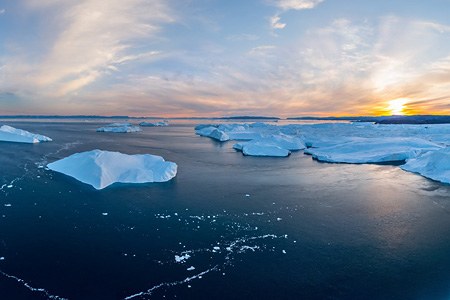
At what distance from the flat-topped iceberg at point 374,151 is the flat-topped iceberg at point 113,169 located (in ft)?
29.7

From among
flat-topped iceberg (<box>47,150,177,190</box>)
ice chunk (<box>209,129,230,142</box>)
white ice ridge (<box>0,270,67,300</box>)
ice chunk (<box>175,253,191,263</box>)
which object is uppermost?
ice chunk (<box>209,129,230,142</box>)

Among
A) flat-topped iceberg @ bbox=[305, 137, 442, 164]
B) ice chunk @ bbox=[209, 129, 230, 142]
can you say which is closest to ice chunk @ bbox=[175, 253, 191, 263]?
flat-topped iceberg @ bbox=[305, 137, 442, 164]

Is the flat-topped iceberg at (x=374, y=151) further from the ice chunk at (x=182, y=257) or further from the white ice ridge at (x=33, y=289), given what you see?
the white ice ridge at (x=33, y=289)

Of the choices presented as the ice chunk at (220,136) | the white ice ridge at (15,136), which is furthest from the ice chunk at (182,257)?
the ice chunk at (220,136)

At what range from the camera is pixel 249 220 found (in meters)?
6.49

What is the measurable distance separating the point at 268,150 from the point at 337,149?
4.12 m

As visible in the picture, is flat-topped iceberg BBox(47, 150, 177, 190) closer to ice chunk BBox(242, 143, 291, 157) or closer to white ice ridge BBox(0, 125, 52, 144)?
ice chunk BBox(242, 143, 291, 157)

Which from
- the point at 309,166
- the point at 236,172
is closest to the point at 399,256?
the point at 236,172

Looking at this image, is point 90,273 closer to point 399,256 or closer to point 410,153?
point 399,256

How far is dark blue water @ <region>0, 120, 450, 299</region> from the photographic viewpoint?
4.05 m

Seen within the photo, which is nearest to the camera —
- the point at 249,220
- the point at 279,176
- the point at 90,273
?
the point at 90,273

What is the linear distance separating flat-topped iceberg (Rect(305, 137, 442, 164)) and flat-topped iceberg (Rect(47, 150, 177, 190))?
9.06 meters

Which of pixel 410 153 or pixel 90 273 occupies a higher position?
pixel 410 153

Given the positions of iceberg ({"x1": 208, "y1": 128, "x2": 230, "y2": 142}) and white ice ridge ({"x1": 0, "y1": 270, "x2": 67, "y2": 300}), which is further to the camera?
iceberg ({"x1": 208, "y1": 128, "x2": 230, "y2": 142})
